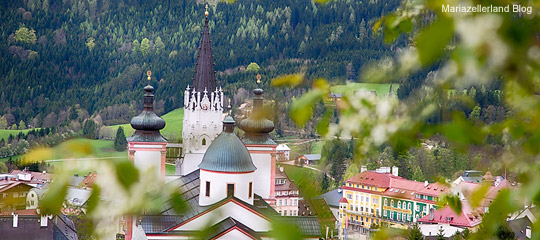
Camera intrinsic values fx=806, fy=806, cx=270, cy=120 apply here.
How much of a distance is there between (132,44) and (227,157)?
3116 inches

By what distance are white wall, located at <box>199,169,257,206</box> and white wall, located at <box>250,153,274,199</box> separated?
4.68 metres

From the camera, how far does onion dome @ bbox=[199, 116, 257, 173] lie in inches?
846

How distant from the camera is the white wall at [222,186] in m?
21.5

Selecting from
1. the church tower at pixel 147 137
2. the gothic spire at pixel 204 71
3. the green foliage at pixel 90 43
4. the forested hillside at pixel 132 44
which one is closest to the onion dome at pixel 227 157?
the church tower at pixel 147 137

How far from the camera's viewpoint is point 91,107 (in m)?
89.4

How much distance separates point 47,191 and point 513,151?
147 cm

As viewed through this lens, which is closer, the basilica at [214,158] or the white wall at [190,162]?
the basilica at [214,158]

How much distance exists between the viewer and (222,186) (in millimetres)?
Result: 21469

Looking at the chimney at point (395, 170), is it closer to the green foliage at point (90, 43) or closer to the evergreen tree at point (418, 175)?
the evergreen tree at point (418, 175)

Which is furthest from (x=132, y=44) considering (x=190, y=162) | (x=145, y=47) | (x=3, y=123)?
(x=190, y=162)

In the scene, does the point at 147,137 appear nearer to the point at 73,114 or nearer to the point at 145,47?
the point at 73,114

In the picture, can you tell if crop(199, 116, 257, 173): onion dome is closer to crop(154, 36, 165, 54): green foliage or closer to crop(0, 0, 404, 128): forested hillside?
crop(0, 0, 404, 128): forested hillside

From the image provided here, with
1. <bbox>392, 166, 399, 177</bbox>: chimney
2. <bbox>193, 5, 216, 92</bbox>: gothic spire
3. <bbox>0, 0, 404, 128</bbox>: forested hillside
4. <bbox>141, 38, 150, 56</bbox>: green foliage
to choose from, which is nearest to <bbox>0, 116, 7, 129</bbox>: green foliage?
<bbox>0, 0, 404, 128</bbox>: forested hillside

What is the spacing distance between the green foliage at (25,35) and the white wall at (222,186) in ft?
267
